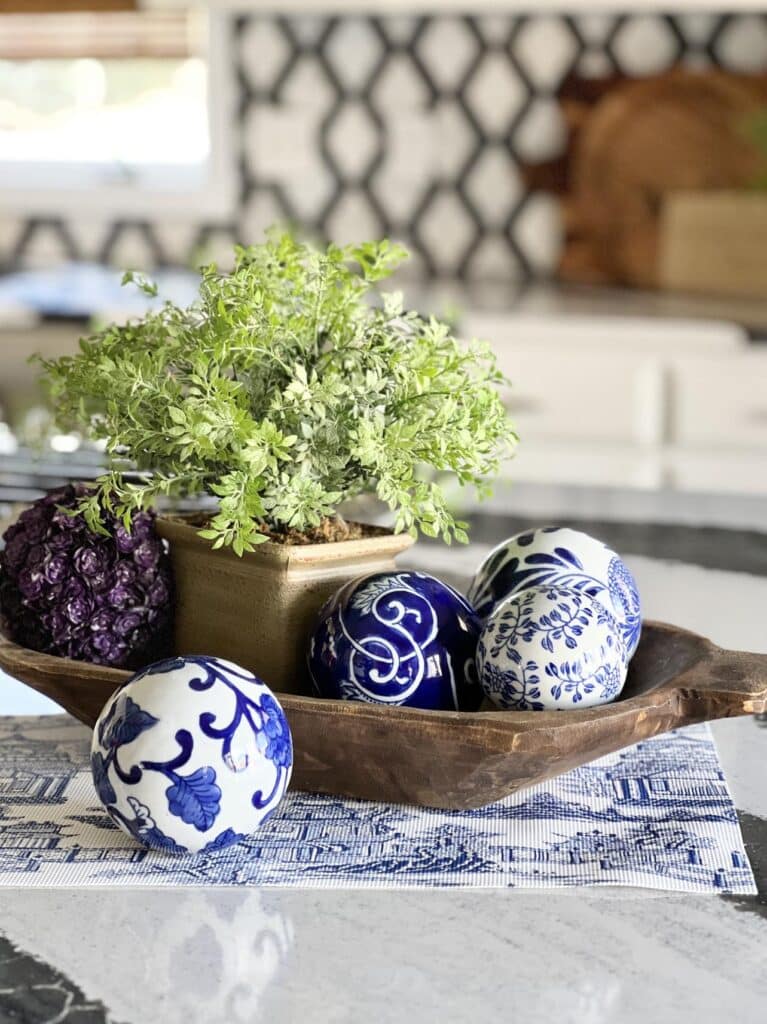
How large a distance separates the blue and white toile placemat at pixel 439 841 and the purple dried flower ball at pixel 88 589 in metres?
0.08

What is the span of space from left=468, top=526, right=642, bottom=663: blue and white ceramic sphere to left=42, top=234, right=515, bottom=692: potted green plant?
0.05m

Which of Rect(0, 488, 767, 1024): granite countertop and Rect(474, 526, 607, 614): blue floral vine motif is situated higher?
Rect(474, 526, 607, 614): blue floral vine motif

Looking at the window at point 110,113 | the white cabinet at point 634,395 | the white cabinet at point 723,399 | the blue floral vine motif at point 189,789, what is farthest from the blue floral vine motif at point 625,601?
the window at point 110,113

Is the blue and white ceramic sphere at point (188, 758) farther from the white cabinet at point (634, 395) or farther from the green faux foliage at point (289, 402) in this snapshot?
the white cabinet at point (634, 395)

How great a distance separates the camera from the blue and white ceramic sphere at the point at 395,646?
758 mm

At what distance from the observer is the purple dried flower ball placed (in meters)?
0.82

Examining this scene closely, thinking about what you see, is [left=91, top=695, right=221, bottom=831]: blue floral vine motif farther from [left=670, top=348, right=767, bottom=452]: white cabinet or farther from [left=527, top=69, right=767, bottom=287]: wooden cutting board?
[left=527, top=69, right=767, bottom=287]: wooden cutting board

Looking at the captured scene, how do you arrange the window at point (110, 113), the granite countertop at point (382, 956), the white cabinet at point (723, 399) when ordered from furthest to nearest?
1. the window at point (110, 113)
2. the white cabinet at point (723, 399)
3. the granite countertop at point (382, 956)

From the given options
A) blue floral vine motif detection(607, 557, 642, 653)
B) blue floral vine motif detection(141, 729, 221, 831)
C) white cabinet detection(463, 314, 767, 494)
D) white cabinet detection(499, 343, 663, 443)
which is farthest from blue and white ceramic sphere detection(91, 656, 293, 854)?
white cabinet detection(499, 343, 663, 443)

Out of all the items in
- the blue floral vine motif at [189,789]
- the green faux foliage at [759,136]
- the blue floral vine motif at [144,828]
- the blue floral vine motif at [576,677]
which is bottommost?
the blue floral vine motif at [144,828]

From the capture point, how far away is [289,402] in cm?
77

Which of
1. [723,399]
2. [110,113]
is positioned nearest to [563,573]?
[723,399]

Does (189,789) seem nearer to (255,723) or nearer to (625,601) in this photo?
(255,723)

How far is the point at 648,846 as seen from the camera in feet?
2.37
